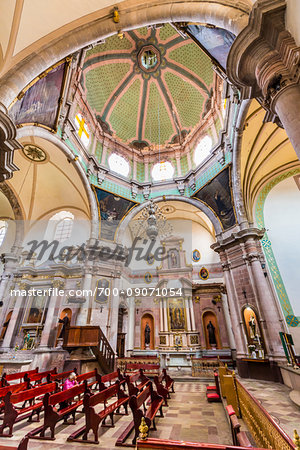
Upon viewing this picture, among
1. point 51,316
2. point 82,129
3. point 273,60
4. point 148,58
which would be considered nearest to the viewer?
point 273,60

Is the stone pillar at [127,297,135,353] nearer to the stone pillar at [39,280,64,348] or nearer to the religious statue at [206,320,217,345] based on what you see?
the religious statue at [206,320,217,345]

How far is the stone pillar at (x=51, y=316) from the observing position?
10164mm

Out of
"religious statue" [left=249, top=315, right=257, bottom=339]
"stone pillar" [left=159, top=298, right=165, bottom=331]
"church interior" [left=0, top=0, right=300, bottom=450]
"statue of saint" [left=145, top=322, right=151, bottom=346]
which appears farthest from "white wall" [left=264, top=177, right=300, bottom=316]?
"statue of saint" [left=145, top=322, right=151, bottom=346]

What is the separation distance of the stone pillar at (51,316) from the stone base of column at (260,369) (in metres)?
8.74

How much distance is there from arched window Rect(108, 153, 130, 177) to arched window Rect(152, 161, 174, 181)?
2.02 metres

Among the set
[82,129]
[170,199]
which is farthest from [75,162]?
[170,199]

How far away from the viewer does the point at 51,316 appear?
10.8 metres

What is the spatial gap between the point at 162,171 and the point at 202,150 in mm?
3172

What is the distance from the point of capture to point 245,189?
34.1 ft

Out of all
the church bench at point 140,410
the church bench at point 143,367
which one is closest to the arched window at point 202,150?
the church bench at point 143,367

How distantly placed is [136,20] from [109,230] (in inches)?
372

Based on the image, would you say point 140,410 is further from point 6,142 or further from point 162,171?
point 162,171

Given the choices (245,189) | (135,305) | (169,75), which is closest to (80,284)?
(135,305)

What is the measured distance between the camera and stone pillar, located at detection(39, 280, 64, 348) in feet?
33.3
